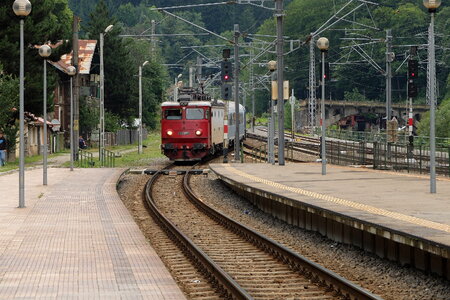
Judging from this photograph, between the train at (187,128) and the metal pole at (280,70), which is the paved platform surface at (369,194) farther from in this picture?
the train at (187,128)

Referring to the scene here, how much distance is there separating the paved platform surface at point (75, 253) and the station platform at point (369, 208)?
3.25 metres

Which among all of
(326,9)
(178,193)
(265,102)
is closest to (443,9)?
(326,9)

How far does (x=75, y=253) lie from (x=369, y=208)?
5696 mm

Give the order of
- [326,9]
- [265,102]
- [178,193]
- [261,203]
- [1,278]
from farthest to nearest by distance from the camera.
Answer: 1. [265,102]
2. [326,9]
3. [178,193]
4. [261,203]
5. [1,278]

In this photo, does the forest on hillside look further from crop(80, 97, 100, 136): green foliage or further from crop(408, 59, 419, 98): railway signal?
crop(408, 59, 419, 98): railway signal

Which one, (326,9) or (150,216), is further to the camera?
(326,9)

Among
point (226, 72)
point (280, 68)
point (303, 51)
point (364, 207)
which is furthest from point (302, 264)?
point (303, 51)

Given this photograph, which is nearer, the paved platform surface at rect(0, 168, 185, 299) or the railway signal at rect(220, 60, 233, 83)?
the paved platform surface at rect(0, 168, 185, 299)

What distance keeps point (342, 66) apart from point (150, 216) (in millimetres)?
99414

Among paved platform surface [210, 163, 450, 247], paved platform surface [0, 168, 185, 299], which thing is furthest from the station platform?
paved platform surface [0, 168, 185, 299]

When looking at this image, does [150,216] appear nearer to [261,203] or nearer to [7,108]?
[261,203]

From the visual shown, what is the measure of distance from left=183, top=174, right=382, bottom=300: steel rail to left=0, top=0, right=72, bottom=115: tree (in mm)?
30484

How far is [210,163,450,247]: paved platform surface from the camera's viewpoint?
15.3 meters

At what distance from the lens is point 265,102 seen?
155m
